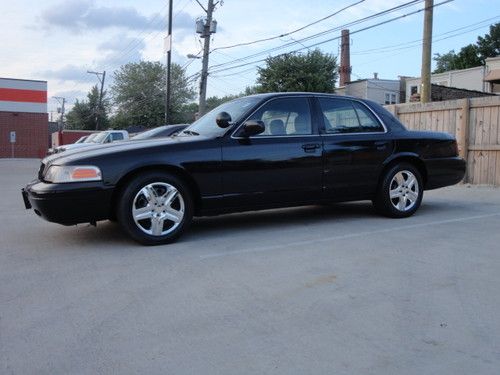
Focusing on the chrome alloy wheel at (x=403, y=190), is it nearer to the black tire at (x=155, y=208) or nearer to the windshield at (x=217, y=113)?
the windshield at (x=217, y=113)

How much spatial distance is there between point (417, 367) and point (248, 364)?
0.92 meters

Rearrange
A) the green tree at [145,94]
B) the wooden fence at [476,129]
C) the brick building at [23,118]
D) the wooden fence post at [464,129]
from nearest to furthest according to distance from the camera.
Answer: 1. the wooden fence at [476,129]
2. the wooden fence post at [464,129]
3. the brick building at [23,118]
4. the green tree at [145,94]

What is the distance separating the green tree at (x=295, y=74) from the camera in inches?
1471

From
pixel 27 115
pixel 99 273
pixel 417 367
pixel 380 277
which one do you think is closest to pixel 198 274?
pixel 99 273

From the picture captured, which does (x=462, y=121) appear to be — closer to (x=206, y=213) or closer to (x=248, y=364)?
(x=206, y=213)

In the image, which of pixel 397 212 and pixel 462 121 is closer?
pixel 397 212

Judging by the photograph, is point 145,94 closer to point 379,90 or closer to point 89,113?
point 89,113

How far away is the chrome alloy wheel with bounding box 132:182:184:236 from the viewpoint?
5391mm

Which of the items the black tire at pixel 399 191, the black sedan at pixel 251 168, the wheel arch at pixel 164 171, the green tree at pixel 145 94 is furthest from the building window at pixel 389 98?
the wheel arch at pixel 164 171

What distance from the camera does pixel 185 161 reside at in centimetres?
561

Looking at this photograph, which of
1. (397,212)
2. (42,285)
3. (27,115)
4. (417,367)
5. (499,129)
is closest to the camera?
(417,367)

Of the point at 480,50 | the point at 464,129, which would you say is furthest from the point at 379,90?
the point at 464,129

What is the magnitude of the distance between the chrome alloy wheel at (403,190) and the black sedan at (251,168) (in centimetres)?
1

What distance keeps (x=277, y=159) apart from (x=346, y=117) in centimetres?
130
